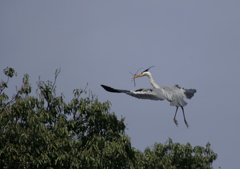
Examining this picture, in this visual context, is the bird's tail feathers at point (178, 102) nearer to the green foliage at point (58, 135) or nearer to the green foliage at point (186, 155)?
the green foliage at point (58, 135)

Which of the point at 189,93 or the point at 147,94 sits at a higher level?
the point at 189,93

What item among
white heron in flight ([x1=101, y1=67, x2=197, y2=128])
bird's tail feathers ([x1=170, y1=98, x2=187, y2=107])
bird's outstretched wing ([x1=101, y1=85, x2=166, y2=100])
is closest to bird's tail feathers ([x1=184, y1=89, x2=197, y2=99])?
white heron in flight ([x1=101, y1=67, x2=197, y2=128])

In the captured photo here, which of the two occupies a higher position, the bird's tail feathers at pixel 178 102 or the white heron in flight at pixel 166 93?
the white heron in flight at pixel 166 93

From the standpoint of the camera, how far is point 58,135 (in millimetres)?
13711

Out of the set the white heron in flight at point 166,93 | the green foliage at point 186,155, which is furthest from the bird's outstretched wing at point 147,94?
the green foliage at point 186,155

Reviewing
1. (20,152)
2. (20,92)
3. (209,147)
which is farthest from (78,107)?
(209,147)

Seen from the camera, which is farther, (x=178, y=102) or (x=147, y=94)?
(x=178, y=102)

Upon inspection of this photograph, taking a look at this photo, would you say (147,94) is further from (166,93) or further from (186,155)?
(186,155)

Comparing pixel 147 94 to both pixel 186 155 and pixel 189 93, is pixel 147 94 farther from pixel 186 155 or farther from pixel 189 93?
pixel 186 155

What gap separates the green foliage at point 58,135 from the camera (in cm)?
1301

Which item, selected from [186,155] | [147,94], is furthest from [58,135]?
[186,155]

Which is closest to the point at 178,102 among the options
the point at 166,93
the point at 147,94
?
the point at 166,93

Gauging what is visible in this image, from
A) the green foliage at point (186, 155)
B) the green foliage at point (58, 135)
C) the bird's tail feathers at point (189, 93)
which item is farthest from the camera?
the green foliage at point (186, 155)

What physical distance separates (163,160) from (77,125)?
8.36m
